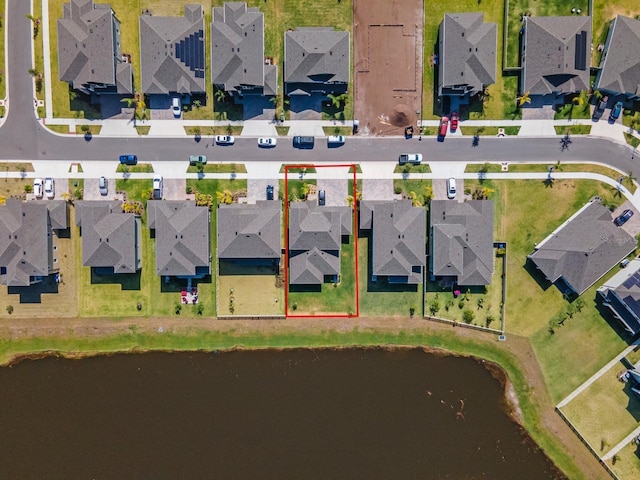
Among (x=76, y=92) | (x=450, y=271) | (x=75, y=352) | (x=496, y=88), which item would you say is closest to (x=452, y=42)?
(x=496, y=88)

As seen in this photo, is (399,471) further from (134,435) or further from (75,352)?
(75,352)

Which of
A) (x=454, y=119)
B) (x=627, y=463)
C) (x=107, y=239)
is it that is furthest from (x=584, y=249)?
(x=107, y=239)

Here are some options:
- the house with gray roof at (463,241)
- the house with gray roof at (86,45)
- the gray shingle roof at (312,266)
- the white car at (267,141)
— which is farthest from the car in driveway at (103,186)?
the house with gray roof at (463,241)

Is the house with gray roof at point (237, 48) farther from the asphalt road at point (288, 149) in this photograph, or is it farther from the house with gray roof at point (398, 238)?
the house with gray roof at point (398, 238)

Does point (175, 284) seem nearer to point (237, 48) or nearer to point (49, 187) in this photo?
point (49, 187)

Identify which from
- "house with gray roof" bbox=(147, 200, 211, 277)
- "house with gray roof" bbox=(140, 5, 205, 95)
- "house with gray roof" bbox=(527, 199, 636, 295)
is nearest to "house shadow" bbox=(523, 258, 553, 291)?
"house with gray roof" bbox=(527, 199, 636, 295)
